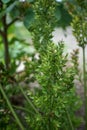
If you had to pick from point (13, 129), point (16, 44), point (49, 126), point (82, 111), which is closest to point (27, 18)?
point (13, 129)

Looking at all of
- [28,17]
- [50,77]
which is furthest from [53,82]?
[28,17]

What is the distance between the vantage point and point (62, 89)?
1.29m

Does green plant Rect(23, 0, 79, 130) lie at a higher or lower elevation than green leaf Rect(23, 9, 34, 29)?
lower

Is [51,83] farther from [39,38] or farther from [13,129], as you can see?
[13,129]

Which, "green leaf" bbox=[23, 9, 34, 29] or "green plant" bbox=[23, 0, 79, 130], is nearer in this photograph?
"green plant" bbox=[23, 0, 79, 130]

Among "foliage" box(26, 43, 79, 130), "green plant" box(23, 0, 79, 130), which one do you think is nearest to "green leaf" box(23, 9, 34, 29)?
"green plant" box(23, 0, 79, 130)

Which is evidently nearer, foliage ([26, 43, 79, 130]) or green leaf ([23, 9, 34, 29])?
foliage ([26, 43, 79, 130])

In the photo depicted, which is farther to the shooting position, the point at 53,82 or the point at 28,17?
the point at 28,17

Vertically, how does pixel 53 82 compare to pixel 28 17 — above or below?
below

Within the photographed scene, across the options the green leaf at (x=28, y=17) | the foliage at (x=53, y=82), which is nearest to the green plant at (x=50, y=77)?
the foliage at (x=53, y=82)

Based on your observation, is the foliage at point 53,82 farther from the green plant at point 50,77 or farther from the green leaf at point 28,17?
the green leaf at point 28,17

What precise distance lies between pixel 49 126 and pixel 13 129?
15.0 inches

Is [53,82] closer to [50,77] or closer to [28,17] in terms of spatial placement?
[50,77]

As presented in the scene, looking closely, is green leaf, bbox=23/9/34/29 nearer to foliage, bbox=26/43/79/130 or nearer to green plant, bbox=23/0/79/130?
green plant, bbox=23/0/79/130
